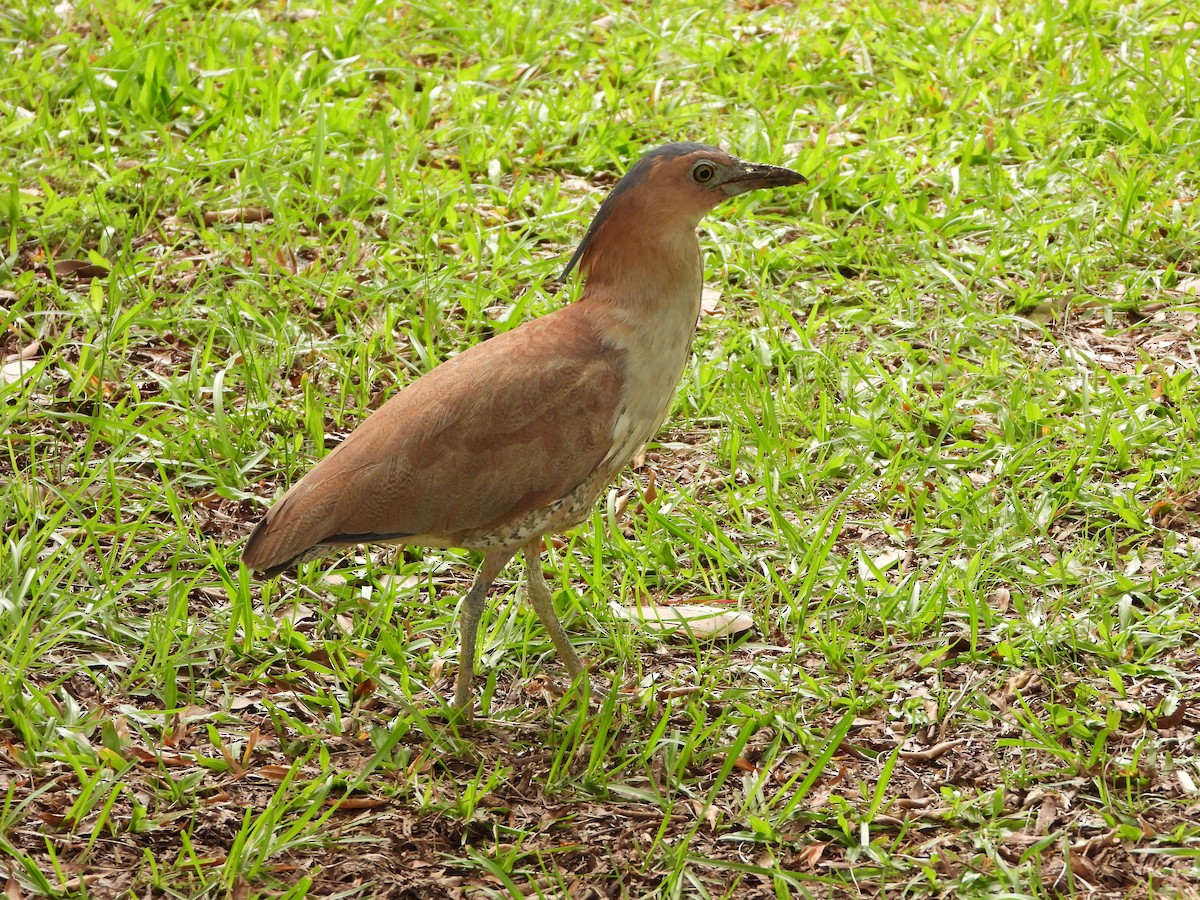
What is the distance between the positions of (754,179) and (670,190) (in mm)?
322

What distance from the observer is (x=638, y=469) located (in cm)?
561

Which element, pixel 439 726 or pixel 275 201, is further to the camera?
pixel 275 201

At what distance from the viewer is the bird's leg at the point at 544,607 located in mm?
4543

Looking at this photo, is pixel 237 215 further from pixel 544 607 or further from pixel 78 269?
pixel 544 607

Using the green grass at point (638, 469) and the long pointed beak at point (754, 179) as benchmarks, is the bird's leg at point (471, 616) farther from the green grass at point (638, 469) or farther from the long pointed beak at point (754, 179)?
the long pointed beak at point (754, 179)

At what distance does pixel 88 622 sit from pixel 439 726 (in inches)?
49.5

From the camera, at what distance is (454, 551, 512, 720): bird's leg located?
174 inches

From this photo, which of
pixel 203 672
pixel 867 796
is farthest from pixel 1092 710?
pixel 203 672

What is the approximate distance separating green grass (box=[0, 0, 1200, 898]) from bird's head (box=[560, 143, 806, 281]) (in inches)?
48.6

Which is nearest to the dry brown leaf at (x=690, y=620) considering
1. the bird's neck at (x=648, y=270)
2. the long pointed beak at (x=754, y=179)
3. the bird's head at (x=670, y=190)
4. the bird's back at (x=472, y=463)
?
the bird's back at (x=472, y=463)

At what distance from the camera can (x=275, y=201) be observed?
6668mm

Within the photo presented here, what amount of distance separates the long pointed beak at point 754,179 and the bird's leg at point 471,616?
1339 mm

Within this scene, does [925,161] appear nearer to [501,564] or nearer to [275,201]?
[275,201]

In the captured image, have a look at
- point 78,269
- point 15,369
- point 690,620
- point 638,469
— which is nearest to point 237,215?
point 78,269
